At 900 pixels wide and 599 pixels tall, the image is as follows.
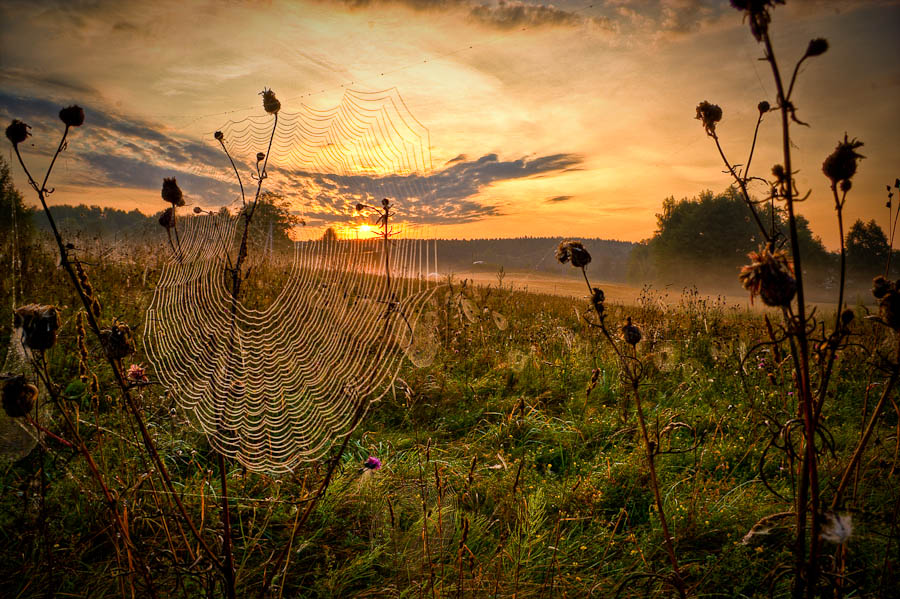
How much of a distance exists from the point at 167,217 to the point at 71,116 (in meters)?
0.51

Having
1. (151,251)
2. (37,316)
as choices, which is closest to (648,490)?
(37,316)

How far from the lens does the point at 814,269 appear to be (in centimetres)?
3962

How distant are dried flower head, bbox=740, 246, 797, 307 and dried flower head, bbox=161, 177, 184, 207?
1850mm

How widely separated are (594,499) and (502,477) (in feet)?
1.96

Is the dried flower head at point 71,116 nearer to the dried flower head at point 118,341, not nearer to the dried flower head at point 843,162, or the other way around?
the dried flower head at point 118,341

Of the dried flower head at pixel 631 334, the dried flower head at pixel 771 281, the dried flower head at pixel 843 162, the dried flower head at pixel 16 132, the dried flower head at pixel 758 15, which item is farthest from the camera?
the dried flower head at pixel 631 334

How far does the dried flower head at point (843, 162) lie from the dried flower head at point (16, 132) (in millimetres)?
2130

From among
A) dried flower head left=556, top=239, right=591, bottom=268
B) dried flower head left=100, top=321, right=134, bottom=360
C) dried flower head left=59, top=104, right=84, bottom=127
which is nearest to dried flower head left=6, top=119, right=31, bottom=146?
dried flower head left=59, top=104, right=84, bottom=127

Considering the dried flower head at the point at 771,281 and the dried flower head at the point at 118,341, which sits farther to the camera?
the dried flower head at the point at 118,341

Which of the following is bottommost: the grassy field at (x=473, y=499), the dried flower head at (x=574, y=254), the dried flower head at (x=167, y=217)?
the grassy field at (x=473, y=499)

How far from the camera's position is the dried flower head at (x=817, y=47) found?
32.9 inches

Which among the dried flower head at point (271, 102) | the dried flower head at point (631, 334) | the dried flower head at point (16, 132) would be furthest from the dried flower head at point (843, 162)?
the dried flower head at point (16, 132)

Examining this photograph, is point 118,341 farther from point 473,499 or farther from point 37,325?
point 473,499

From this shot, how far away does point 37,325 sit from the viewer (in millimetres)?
1161
